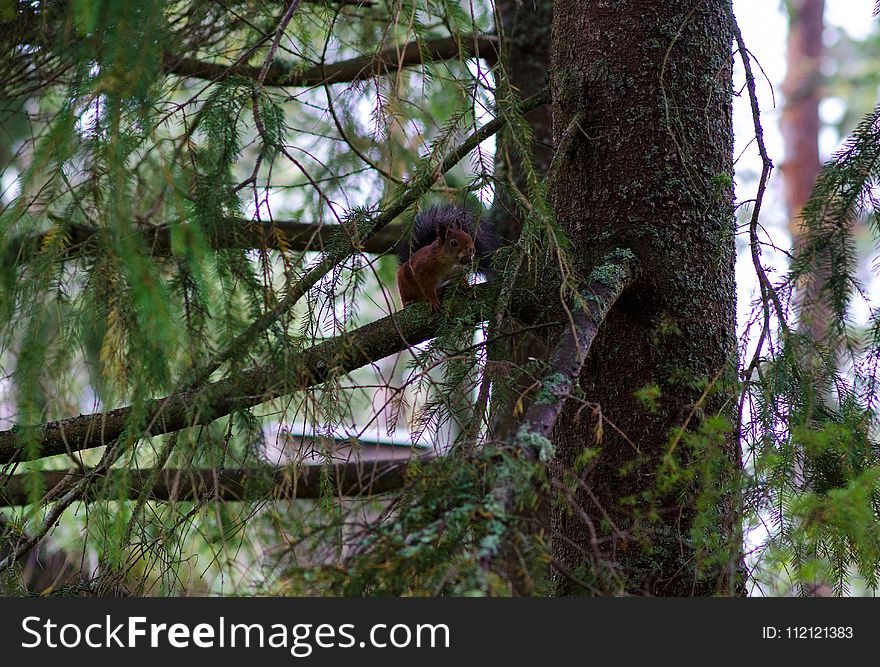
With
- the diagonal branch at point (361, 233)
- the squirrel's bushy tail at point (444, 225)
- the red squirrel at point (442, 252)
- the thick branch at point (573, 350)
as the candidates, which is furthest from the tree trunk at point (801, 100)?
the diagonal branch at point (361, 233)

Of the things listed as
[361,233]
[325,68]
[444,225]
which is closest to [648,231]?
[361,233]

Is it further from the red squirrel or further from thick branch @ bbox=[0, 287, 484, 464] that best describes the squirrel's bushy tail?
thick branch @ bbox=[0, 287, 484, 464]

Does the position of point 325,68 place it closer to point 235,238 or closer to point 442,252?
point 442,252

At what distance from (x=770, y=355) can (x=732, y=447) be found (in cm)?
25

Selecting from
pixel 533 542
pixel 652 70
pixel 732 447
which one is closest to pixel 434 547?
pixel 533 542

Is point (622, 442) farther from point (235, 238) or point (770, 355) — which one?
point (235, 238)

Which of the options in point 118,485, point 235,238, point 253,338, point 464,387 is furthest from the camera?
point 464,387

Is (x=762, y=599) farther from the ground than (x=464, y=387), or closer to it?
closer to it

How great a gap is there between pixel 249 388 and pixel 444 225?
1690 mm

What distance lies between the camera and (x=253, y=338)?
166 cm

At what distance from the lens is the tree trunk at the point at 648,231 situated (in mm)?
2156

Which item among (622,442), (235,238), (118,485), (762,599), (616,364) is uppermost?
(235,238)

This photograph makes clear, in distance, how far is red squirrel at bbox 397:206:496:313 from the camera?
3244 millimetres

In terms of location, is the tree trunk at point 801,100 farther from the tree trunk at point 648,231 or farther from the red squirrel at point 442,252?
the tree trunk at point 648,231
